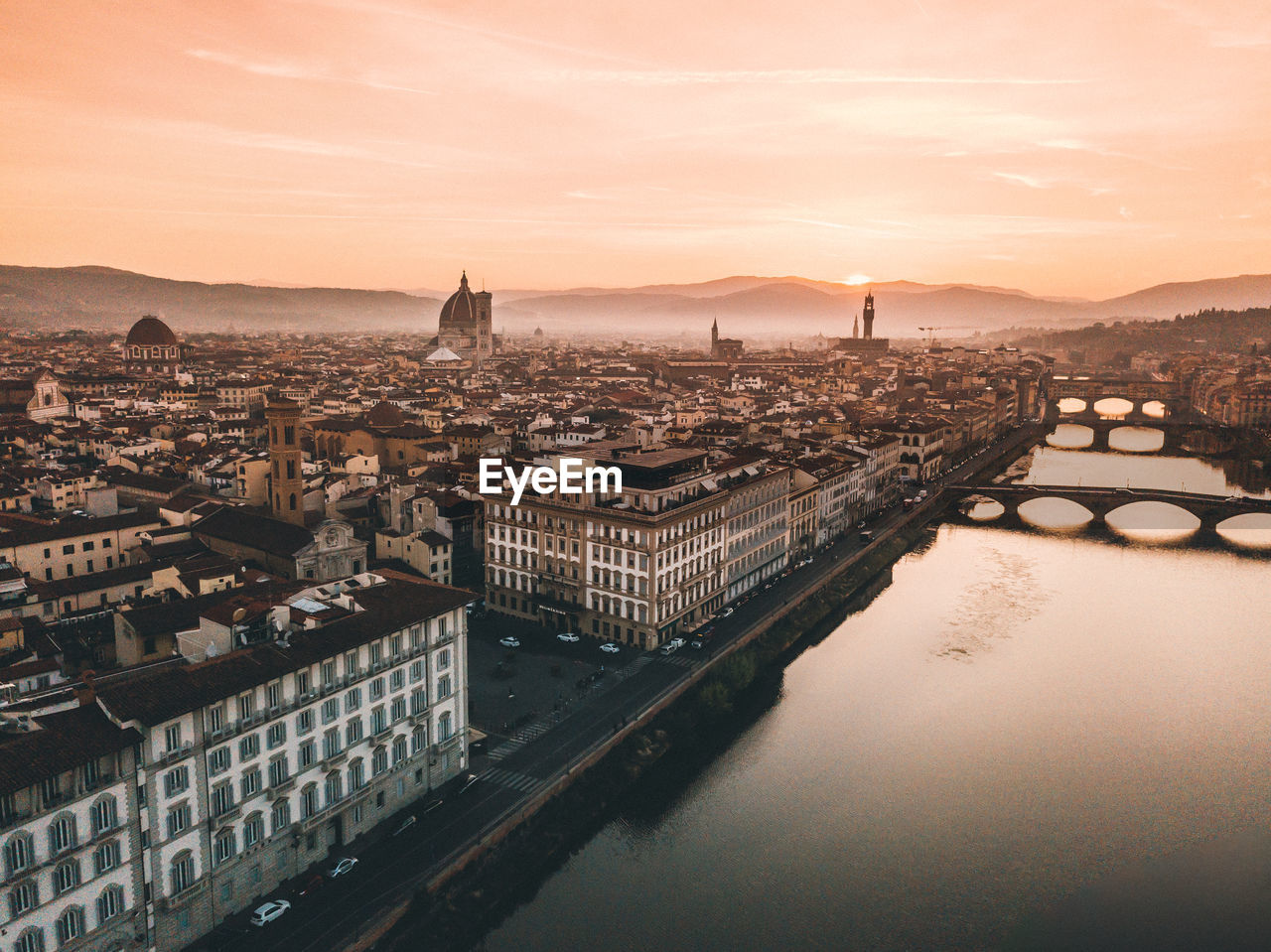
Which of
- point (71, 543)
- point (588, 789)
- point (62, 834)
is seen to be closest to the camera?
point (62, 834)

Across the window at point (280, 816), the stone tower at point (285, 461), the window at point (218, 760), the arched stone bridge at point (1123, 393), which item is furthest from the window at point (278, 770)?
the arched stone bridge at point (1123, 393)

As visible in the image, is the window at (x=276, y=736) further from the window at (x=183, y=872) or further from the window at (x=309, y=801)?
the window at (x=183, y=872)

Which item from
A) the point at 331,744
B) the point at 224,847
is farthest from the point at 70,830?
the point at 331,744

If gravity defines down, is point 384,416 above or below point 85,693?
below

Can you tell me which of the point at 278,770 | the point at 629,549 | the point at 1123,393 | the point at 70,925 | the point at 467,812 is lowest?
the point at 467,812

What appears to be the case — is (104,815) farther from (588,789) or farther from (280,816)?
(588,789)

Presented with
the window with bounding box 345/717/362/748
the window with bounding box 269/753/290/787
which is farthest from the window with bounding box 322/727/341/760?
the window with bounding box 269/753/290/787

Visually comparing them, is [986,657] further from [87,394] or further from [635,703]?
Answer: [87,394]
